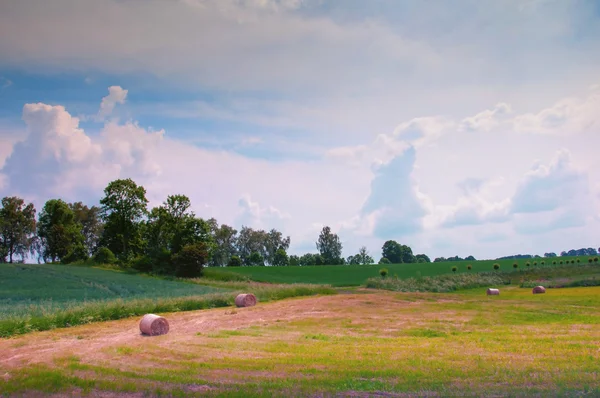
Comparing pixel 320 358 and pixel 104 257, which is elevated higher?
pixel 104 257

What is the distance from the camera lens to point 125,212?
280ft

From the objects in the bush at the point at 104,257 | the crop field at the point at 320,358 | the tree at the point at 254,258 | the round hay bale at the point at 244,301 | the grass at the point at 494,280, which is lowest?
the crop field at the point at 320,358

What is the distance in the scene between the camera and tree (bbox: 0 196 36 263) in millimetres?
97938

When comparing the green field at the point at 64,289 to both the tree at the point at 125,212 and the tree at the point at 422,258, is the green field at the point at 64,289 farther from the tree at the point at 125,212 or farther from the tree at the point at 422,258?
the tree at the point at 422,258

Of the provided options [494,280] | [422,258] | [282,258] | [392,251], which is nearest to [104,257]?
[494,280]

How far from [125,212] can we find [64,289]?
45.6m

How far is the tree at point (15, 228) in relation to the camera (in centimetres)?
9794

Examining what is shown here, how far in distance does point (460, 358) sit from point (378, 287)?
40997 mm

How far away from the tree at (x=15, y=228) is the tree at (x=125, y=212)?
25.8 m

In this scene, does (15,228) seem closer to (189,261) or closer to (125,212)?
(125,212)

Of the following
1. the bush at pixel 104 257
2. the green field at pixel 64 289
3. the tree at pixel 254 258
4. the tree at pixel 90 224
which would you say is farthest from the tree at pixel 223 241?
the green field at pixel 64 289

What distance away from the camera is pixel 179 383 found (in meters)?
11.9

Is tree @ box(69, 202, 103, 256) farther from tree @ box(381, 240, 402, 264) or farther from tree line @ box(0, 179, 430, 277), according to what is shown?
tree @ box(381, 240, 402, 264)

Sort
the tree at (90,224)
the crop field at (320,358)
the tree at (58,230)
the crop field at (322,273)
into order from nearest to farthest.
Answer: the crop field at (320,358) < the crop field at (322,273) < the tree at (58,230) < the tree at (90,224)
